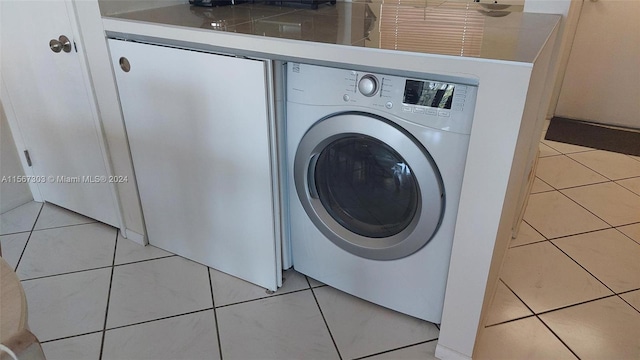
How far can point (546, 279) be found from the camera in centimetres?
171

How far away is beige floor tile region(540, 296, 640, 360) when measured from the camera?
4.64ft

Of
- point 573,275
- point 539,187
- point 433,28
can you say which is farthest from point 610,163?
point 433,28

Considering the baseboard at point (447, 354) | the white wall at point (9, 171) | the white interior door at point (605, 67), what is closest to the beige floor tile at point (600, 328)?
the baseboard at point (447, 354)

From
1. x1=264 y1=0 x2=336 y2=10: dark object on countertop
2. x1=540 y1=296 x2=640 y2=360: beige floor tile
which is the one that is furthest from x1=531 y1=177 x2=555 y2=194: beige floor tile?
x1=264 y1=0 x2=336 y2=10: dark object on countertop

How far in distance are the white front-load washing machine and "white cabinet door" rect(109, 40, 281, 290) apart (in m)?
0.11

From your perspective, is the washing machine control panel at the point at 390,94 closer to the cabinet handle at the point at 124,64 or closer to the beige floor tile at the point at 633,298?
the cabinet handle at the point at 124,64

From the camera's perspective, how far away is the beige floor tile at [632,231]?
1.95 m

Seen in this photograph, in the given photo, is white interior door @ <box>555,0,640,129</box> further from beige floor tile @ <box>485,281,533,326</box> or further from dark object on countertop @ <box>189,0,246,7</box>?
dark object on countertop @ <box>189,0,246,7</box>

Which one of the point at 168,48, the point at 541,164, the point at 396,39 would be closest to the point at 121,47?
the point at 168,48

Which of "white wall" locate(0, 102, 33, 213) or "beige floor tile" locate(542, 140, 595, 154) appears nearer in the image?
"white wall" locate(0, 102, 33, 213)

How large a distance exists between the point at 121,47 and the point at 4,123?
929 mm

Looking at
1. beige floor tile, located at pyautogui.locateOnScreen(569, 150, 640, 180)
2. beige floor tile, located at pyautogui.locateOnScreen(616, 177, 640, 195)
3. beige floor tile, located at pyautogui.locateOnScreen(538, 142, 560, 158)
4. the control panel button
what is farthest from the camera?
beige floor tile, located at pyautogui.locateOnScreen(538, 142, 560, 158)

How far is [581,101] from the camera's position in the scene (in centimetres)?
321

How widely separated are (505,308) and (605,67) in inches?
90.5
